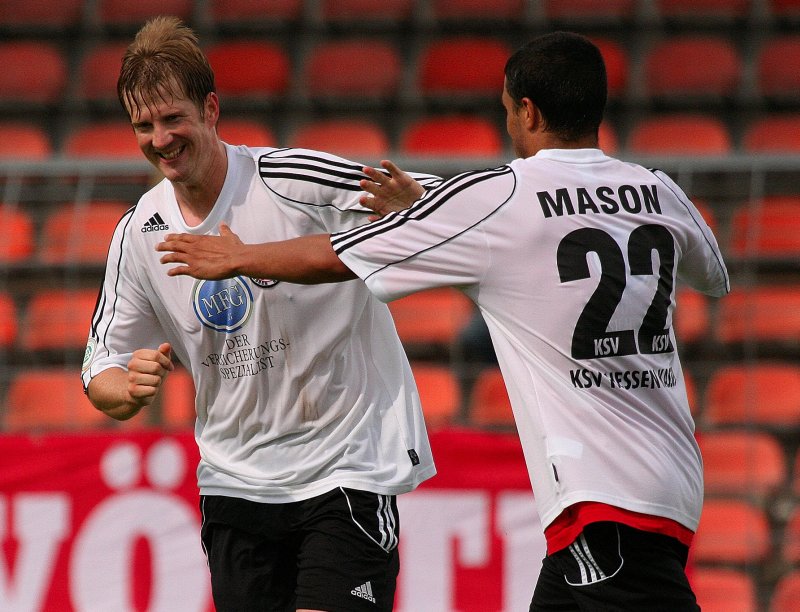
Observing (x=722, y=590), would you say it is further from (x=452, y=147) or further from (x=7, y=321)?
(x=7, y=321)

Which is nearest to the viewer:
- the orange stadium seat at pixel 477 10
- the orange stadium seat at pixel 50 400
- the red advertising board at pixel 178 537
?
the red advertising board at pixel 178 537

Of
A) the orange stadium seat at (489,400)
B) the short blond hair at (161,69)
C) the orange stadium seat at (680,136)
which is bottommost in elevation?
the orange stadium seat at (489,400)

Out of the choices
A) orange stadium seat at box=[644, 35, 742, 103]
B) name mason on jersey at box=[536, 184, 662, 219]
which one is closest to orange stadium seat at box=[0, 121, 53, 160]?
orange stadium seat at box=[644, 35, 742, 103]

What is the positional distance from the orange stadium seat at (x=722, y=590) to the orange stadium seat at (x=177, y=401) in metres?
2.51

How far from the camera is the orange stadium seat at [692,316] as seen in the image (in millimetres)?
5984

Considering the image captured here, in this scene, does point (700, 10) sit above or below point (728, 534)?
above

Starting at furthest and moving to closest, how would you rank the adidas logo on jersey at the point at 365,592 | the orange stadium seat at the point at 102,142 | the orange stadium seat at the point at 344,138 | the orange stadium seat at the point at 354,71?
the orange stadium seat at the point at 354,71 → the orange stadium seat at the point at 102,142 → the orange stadium seat at the point at 344,138 → the adidas logo on jersey at the point at 365,592

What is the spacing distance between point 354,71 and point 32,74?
2.41 meters

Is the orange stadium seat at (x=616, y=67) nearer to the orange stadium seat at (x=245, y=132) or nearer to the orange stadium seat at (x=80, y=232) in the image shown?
the orange stadium seat at (x=245, y=132)

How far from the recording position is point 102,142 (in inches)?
319

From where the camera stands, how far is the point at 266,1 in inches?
350

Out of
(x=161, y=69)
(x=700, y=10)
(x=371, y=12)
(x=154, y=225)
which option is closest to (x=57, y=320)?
(x=154, y=225)

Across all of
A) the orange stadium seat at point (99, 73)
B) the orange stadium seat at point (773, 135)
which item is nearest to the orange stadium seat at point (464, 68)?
the orange stadium seat at point (773, 135)

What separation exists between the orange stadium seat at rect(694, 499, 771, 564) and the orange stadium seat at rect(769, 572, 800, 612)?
15 cm
